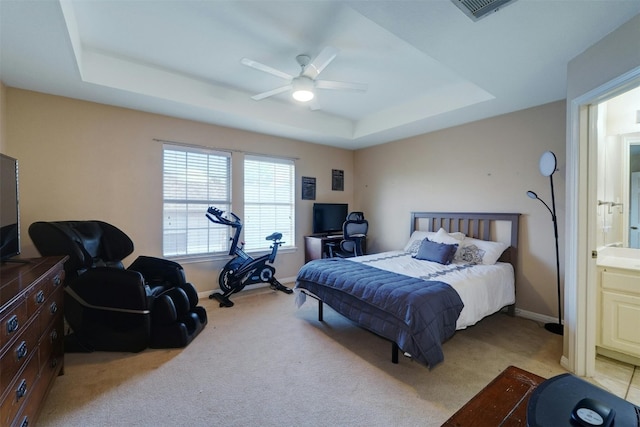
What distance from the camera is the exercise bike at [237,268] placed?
3.85 m

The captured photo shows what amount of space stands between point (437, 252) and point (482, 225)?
0.89 m

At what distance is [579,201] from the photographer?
2131 mm

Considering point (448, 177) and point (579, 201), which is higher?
point (448, 177)

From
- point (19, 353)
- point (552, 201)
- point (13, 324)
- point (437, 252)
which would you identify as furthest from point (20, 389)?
point (552, 201)

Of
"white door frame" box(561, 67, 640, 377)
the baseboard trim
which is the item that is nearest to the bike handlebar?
"white door frame" box(561, 67, 640, 377)

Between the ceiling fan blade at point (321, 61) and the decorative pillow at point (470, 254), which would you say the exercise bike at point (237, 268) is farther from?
the decorative pillow at point (470, 254)

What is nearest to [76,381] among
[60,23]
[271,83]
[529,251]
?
[60,23]

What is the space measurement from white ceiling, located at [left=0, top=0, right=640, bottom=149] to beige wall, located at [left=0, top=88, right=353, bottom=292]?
202mm

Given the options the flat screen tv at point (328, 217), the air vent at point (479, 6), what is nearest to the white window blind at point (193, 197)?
the flat screen tv at point (328, 217)

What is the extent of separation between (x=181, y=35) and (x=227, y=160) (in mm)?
1977

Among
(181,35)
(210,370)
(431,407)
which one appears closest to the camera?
(431,407)

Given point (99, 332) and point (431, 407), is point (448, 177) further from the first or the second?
point (99, 332)

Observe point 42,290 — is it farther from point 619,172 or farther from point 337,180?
point 619,172

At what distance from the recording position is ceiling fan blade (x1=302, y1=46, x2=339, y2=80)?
2.15 meters
